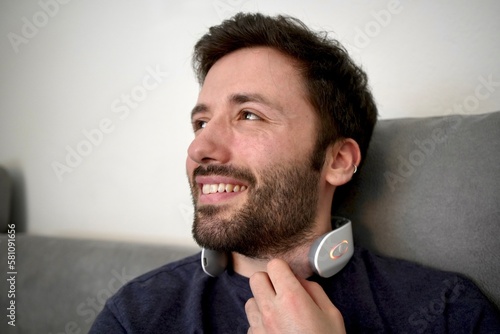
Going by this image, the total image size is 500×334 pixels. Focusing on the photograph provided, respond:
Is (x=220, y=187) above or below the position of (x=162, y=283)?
above

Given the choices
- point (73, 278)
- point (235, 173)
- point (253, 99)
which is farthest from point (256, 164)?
point (73, 278)

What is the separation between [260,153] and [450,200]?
461 millimetres

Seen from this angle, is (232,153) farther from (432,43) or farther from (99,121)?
(99,121)

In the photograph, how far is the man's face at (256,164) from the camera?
2.27 ft

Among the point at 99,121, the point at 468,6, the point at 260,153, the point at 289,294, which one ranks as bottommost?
the point at 289,294

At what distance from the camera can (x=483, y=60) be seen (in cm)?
93

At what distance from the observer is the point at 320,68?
2.71 ft

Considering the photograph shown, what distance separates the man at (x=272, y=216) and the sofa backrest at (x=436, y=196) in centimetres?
6

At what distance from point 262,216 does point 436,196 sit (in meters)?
0.43

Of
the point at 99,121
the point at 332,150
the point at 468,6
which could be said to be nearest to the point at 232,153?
the point at 332,150

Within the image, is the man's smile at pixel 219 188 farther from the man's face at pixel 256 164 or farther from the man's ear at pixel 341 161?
the man's ear at pixel 341 161

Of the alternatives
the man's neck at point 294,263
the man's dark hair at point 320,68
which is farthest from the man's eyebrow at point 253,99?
the man's neck at point 294,263

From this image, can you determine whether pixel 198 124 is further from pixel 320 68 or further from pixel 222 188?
pixel 320 68

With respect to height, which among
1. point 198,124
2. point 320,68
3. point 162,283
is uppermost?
point 320,68
